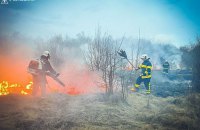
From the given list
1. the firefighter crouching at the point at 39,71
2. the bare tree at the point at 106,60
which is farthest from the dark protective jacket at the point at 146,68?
the firefighter crouching at the point at 39,71

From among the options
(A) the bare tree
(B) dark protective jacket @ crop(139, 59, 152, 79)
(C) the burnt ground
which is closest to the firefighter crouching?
(C) the burnt ground

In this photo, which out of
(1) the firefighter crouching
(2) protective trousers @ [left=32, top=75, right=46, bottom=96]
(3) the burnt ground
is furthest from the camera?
→ (2) protective trousers @ [left=32, top=75, right=46, bottom=96]

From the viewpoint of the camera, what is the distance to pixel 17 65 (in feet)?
66.3

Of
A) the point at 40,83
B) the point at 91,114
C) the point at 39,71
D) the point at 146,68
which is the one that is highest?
the point at 146,68

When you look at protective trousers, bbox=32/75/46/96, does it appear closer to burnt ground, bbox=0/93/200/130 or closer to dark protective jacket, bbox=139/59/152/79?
burnt ground, bbox=0/93/200/130

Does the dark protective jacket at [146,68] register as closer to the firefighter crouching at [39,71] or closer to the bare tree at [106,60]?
the bare tree at [106,60]

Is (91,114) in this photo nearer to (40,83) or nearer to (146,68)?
(40,83)

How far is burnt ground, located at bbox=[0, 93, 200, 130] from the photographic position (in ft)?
19.8

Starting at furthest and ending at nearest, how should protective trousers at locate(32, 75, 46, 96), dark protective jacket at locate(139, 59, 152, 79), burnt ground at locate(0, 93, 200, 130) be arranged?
1. dark protective jacket at locate(139, 59, 152, 79)
2. protective trousers at locate(32, 75, 46, 96)
3. burnt ground at locate(0, 93, 200, 130)

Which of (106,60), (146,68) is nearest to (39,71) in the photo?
(106,60)

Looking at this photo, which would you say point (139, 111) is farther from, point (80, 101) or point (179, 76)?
point (179, 76)

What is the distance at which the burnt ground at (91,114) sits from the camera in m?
6.05

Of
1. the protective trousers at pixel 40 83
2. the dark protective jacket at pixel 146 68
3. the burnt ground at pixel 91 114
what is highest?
the dark protective jacket at pixel 146 68

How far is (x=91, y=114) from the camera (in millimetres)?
7137
